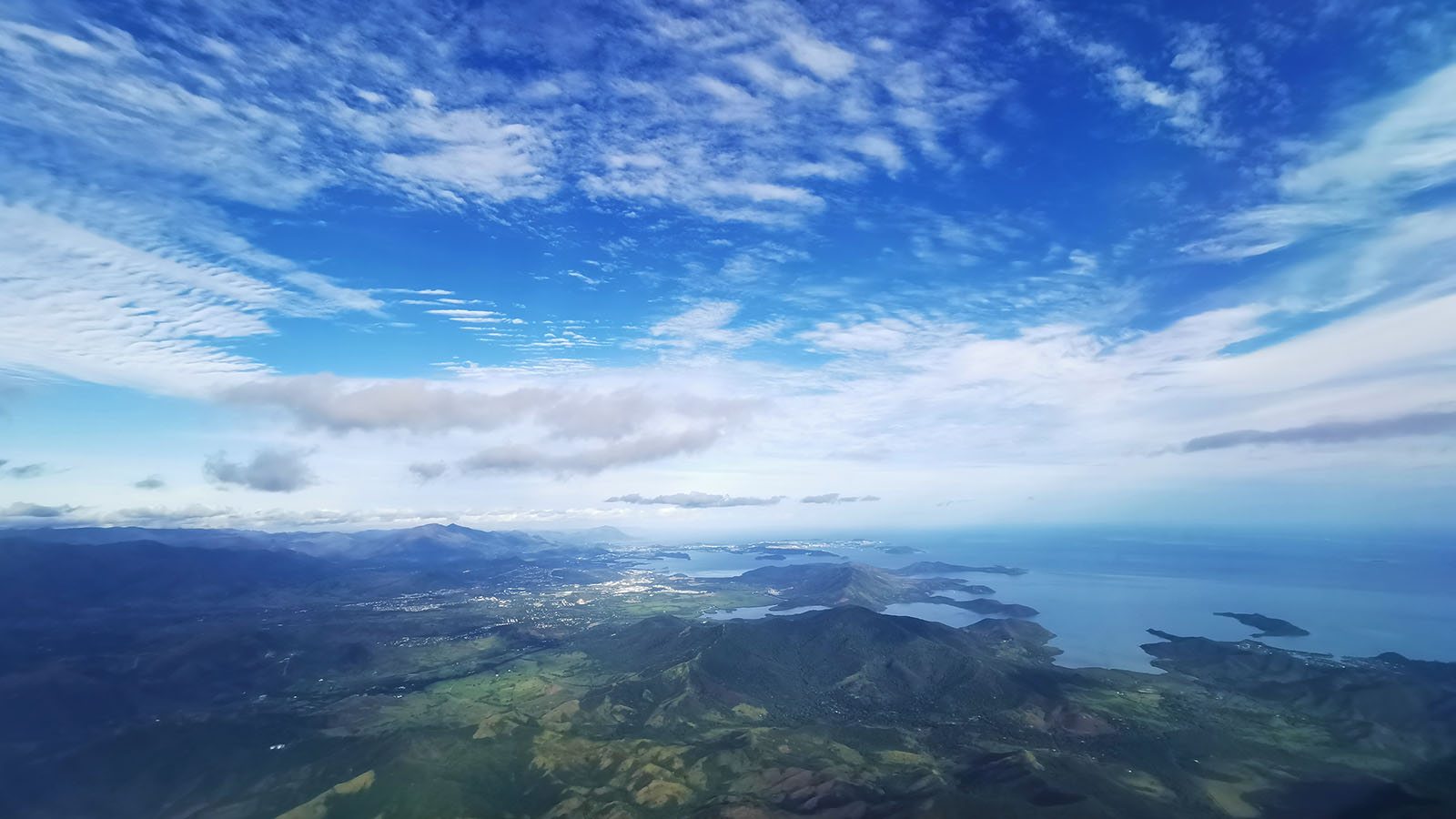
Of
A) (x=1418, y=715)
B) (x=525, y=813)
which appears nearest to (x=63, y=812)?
(x=525, y=813)

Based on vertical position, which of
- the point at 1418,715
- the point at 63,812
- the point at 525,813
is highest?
the point at 1418,715

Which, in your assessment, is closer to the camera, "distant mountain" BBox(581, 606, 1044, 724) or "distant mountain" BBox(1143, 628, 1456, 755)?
"distant mountain" BBox(1143, 628, 1456, 755)

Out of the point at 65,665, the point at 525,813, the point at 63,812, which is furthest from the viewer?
the point at 65,665

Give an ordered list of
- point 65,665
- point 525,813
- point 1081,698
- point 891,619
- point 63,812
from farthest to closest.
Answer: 1. point 891,619
2. point 65,665
3. point 1081,698
4. point 63,812
5. point 525,813

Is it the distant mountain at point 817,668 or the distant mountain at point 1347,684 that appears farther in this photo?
the distant mountain at point 817,668

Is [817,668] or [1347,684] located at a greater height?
[1347,684]

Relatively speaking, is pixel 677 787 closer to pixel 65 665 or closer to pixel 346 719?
pixel 346 719

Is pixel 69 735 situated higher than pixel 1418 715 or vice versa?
pixel 1418 715

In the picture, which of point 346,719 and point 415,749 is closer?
point 415,749

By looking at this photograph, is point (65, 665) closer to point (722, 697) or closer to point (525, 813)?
point (525, 813)

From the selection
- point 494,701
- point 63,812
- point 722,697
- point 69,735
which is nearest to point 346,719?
point 494,701

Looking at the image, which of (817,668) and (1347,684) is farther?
(817,668)
